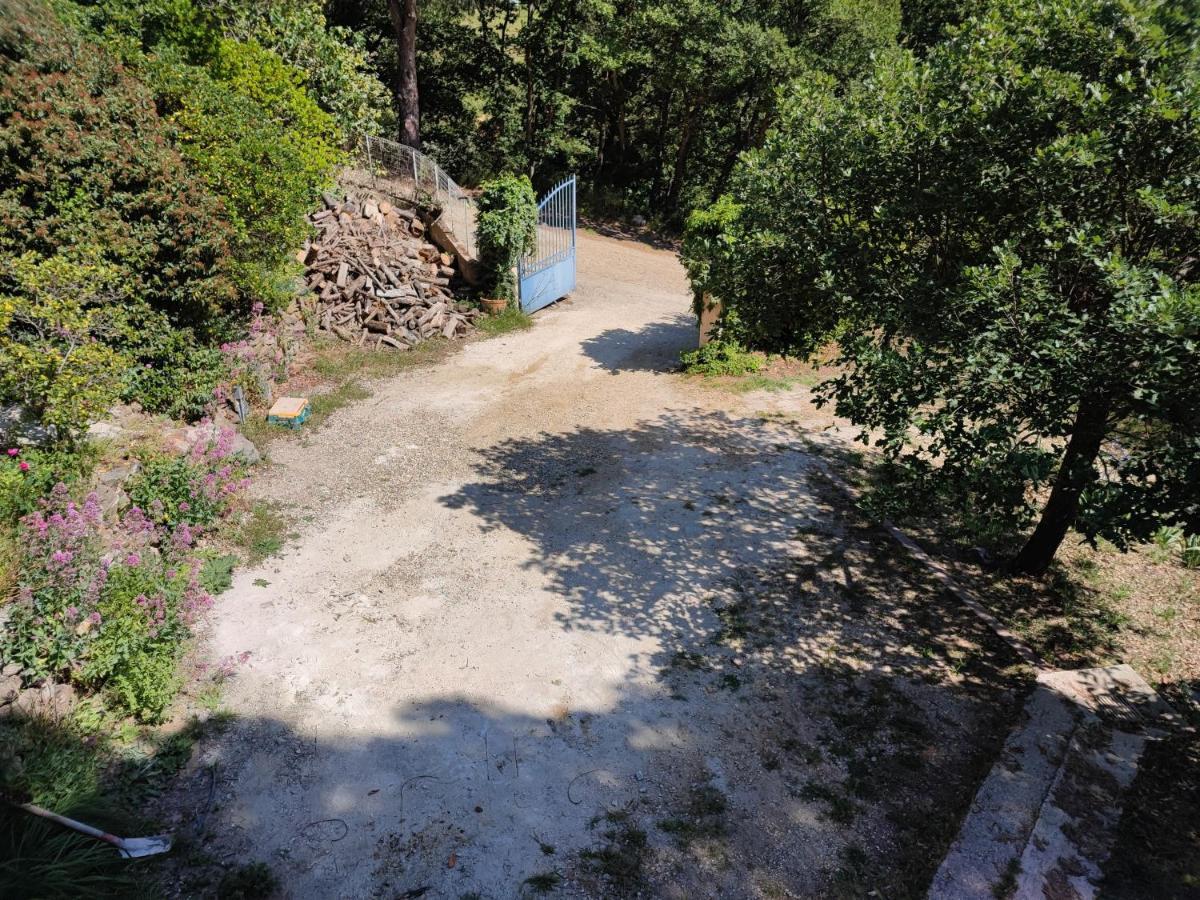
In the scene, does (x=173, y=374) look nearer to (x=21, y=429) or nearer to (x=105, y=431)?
(x=105, y=431)

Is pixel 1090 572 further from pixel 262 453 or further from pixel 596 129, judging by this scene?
pixel 596 129

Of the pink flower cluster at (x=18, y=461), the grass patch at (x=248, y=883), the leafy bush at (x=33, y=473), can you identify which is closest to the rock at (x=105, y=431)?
the leafy bush at (x=33, y=473)

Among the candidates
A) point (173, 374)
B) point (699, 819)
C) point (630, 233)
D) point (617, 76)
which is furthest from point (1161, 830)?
point (617, 76)

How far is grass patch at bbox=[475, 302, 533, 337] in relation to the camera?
14.9 meters

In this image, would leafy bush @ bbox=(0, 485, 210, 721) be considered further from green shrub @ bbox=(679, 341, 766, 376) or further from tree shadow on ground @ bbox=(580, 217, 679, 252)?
tree shadow on ground @ bbox=(580, 217, 679, 252)

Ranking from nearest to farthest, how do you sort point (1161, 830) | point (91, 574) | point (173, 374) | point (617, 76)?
1. point (1161, 830)
2. point (91, 574)
3. point (173, 374)
4. point (617, 76)

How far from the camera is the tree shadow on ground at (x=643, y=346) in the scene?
Answer: 45.2ft

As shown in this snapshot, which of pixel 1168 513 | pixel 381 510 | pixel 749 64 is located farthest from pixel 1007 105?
pixel 749 64

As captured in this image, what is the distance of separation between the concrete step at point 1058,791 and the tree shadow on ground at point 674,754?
205mm

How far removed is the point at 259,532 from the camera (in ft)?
25.6

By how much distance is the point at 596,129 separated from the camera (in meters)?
27.5

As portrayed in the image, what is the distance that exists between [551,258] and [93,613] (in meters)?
12.9

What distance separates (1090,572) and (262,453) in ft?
34.5

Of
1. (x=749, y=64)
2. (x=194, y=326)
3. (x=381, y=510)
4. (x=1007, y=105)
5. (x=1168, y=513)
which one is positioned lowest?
(x=381, y=510)
